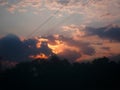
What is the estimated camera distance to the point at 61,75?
234 feet

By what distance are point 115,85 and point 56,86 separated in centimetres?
1634

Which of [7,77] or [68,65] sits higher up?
[7,77]

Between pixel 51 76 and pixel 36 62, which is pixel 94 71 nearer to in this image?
pixel 51 76

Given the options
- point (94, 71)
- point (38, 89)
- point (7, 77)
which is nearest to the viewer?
point (38, 89)

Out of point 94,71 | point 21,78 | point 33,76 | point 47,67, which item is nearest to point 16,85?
point 21,78

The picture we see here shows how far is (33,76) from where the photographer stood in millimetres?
74688

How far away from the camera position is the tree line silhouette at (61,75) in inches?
2623

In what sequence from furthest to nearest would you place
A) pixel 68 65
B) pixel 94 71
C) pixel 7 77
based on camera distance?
pixel 68 65
pixel 94 71
pixel 7 77

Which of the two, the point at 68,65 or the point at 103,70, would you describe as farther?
the point at 68,65

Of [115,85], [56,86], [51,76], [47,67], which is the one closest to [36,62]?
[47,67]

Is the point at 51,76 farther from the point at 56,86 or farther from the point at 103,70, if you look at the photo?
the point at 103,70

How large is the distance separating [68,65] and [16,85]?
22.0m

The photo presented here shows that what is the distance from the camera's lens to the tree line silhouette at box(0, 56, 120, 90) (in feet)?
219

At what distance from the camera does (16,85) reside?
6656 cm
